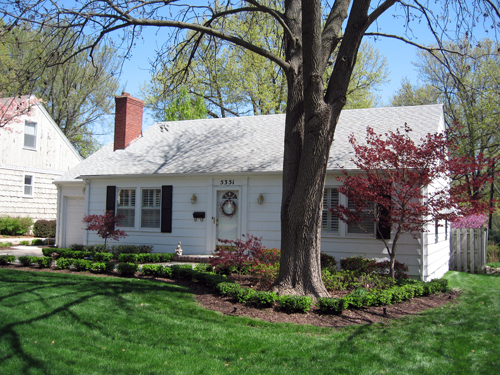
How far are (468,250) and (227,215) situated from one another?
365 inches

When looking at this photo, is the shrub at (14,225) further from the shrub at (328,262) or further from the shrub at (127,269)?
the shrub at (328,262)

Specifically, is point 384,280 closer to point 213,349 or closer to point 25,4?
point 213,349

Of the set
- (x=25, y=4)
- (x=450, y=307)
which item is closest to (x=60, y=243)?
A: (x=25, y=4)

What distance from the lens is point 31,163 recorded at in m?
21.9

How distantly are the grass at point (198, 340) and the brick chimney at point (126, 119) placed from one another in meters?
9.81

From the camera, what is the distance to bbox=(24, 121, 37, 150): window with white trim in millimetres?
21828

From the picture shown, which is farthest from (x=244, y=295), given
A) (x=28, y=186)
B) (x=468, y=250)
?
(x=28, y=186)

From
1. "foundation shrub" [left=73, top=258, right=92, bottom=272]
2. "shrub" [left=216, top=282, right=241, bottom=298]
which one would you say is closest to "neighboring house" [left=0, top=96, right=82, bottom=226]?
"foundation shrub" [left=73, top=258, right=92, bottom=272]

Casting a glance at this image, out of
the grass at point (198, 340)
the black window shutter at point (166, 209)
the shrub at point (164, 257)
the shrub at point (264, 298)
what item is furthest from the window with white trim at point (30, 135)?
the shrub at point (264, 298)

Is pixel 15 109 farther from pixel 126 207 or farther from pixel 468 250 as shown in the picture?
pixel 468 250

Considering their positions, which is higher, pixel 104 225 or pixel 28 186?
pixel 28 186

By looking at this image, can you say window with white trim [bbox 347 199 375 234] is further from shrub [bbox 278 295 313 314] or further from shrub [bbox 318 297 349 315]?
shrub [bbox 278 295 313 314]

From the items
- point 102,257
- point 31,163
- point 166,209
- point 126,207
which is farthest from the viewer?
point 31,163

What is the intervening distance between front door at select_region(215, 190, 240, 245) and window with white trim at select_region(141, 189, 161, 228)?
2279 mm
